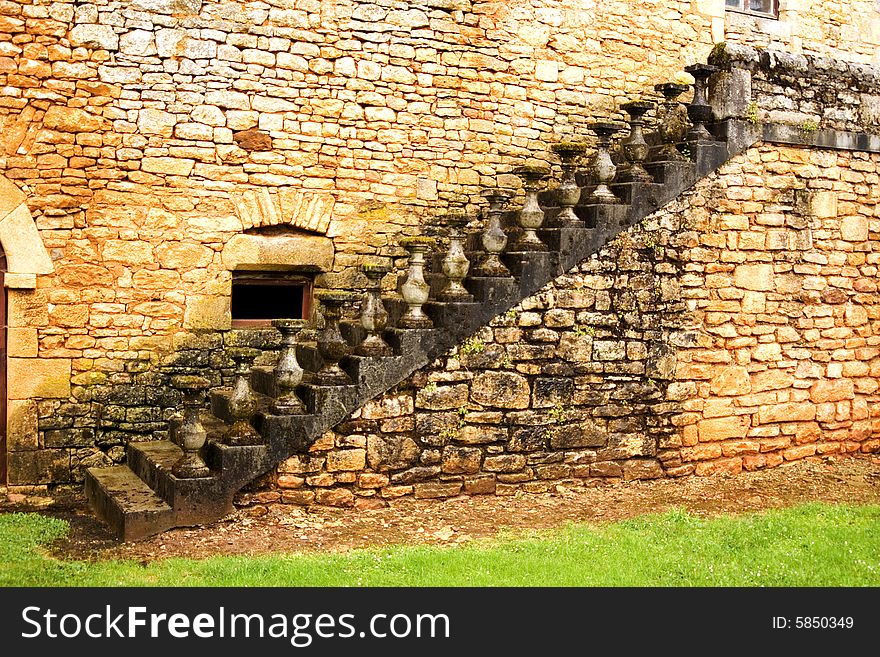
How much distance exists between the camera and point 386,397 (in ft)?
22.7

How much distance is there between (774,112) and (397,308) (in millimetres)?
3856

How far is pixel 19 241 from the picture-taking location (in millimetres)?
7363

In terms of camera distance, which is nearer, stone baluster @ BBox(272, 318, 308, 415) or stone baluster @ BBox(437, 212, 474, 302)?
stone baluster @ BBox(272, 318, 308, 415)

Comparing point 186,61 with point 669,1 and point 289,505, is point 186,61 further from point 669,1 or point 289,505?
point 669,1

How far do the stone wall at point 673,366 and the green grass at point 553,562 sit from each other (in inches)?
39.5

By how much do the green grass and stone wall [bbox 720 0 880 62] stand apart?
592cm

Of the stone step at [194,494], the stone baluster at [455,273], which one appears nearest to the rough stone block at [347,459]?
the stone step at [194,494]

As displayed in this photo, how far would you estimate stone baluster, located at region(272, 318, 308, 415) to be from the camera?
657 cm

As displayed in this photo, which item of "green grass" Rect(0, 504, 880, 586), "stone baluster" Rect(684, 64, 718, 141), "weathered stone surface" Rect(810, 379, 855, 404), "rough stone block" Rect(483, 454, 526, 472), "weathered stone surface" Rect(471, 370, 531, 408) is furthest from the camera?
"weathered stone surface" Rect(810, 379, 855, 404)

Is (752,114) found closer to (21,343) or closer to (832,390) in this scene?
(832,390)

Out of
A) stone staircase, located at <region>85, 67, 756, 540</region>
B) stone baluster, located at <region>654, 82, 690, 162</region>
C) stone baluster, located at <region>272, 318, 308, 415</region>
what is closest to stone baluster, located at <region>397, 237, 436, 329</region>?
stone staircase, located at <region>85, 67, 756, 540</region>

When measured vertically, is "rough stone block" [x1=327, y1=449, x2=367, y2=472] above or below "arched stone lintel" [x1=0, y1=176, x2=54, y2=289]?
below

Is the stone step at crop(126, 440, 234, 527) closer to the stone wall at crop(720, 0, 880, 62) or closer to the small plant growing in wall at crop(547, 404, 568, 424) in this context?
the small plant growing in wall at crop(547, 404, 568, 424)

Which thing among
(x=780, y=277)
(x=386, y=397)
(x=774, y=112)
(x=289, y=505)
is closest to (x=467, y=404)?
(x=386, y=397)
